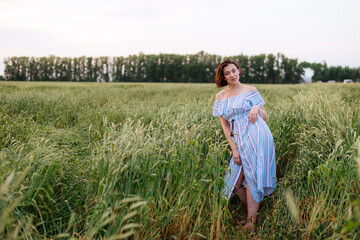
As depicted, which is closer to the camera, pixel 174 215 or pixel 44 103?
pixel 174 215

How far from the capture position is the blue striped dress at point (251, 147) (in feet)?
10.4

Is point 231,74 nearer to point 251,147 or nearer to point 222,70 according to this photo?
point 222,70

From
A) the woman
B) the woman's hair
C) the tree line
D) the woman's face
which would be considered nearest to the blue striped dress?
the woman

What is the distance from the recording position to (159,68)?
227 feet

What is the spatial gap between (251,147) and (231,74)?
990 millimetres

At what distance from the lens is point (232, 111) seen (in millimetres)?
3416

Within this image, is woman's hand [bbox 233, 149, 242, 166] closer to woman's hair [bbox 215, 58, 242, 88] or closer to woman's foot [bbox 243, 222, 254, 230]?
woman's foot [bbox 243, 222, 254, 230]

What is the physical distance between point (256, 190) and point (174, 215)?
127 cm

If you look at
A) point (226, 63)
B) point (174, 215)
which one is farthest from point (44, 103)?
point (174, 215)

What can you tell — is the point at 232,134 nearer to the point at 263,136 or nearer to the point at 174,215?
the point at 263,136

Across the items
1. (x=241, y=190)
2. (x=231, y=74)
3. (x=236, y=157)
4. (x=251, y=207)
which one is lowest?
(x=251, y=207)

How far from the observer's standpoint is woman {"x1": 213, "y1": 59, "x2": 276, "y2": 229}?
3178mm

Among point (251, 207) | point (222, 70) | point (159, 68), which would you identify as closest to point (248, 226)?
point (251, 207)

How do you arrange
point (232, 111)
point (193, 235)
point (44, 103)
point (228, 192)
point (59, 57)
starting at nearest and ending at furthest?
point (193, 235), point (228, 192), point (232, 111), point (44, 103), point (59, 57)
